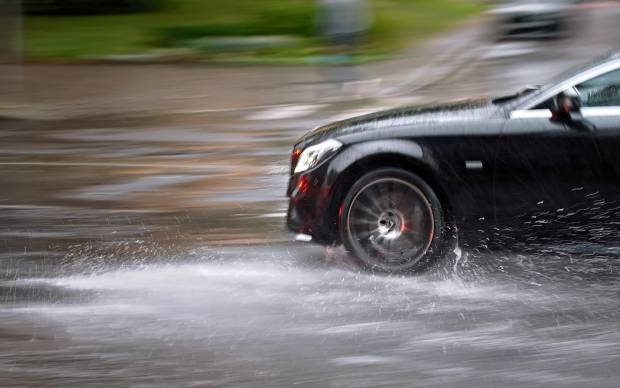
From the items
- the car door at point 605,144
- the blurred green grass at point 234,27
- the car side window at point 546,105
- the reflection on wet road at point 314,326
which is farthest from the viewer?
the blurred green grass at point 234,27

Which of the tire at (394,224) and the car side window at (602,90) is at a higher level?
the car side window at (602,90)

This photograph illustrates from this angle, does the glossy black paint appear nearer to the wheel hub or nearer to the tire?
the tire

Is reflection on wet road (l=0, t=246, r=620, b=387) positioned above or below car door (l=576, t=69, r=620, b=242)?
below

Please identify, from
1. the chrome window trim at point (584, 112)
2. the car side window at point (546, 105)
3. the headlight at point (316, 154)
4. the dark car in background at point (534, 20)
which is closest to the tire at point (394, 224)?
the headlight at point (316, 154)

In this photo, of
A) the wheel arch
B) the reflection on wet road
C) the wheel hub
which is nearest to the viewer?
the reflection on wet road

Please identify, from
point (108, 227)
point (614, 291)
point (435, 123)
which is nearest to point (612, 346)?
point (614, 291)

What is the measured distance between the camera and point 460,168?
24.7 feet

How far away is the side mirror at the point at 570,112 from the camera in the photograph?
24.1ft

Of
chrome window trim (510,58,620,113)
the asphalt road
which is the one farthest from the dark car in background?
chrome window trim (510,58,620,113)

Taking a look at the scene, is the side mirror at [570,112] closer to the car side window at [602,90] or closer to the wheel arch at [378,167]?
the car side window at [602,90]

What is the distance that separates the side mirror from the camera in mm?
7348

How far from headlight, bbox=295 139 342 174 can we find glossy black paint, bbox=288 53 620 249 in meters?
0.09

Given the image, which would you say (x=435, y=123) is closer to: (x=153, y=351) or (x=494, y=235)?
(x=494, y=235)

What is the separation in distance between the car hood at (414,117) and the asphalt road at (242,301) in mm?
873
